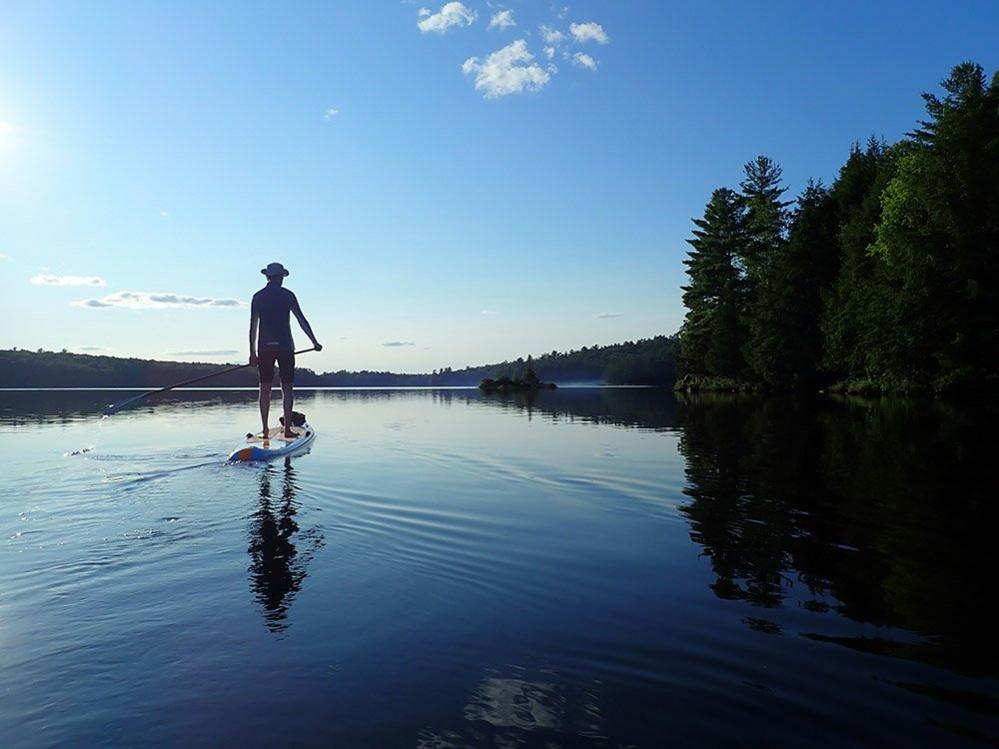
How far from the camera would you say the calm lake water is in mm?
3051

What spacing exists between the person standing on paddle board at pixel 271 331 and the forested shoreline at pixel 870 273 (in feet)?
125

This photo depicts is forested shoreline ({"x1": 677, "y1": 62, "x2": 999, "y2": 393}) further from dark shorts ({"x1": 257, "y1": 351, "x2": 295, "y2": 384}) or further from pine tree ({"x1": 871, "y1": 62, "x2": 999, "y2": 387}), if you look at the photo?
dark shorts ({"x1": 257, "y1": 351, "x2": 295, "y2": 384})

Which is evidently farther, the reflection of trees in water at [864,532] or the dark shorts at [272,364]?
the dark shorts at [272,364]

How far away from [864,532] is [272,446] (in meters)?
12.2

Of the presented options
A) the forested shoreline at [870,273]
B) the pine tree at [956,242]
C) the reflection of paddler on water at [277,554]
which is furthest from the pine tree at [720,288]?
the reflection of paddler on water at [277,554]

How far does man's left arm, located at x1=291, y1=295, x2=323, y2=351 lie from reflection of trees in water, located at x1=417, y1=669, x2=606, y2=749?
46.4 feet

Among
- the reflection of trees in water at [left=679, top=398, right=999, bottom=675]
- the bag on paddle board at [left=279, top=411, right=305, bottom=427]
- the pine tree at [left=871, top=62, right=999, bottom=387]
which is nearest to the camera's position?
the reflection of trees in water at [left=679, top=398, right=999, bottom=675]

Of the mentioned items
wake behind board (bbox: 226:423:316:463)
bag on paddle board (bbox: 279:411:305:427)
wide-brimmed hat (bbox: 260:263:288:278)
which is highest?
wide-brimmed hat (bbox: 260:263:288:278)

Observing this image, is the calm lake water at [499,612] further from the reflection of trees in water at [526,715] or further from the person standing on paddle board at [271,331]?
the person standing on paddle board at [271,331]

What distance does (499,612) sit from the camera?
15.1 ft

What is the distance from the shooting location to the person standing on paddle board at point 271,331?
610 inches

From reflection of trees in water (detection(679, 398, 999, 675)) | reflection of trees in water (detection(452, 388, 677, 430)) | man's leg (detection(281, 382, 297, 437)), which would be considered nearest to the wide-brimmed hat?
man's leg (detection(281, 382, 297, 437))

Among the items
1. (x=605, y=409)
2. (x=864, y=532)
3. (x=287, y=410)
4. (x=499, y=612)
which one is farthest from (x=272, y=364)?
(x=605, y=409)

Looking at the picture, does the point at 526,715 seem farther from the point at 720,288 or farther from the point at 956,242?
the point at 720,288
